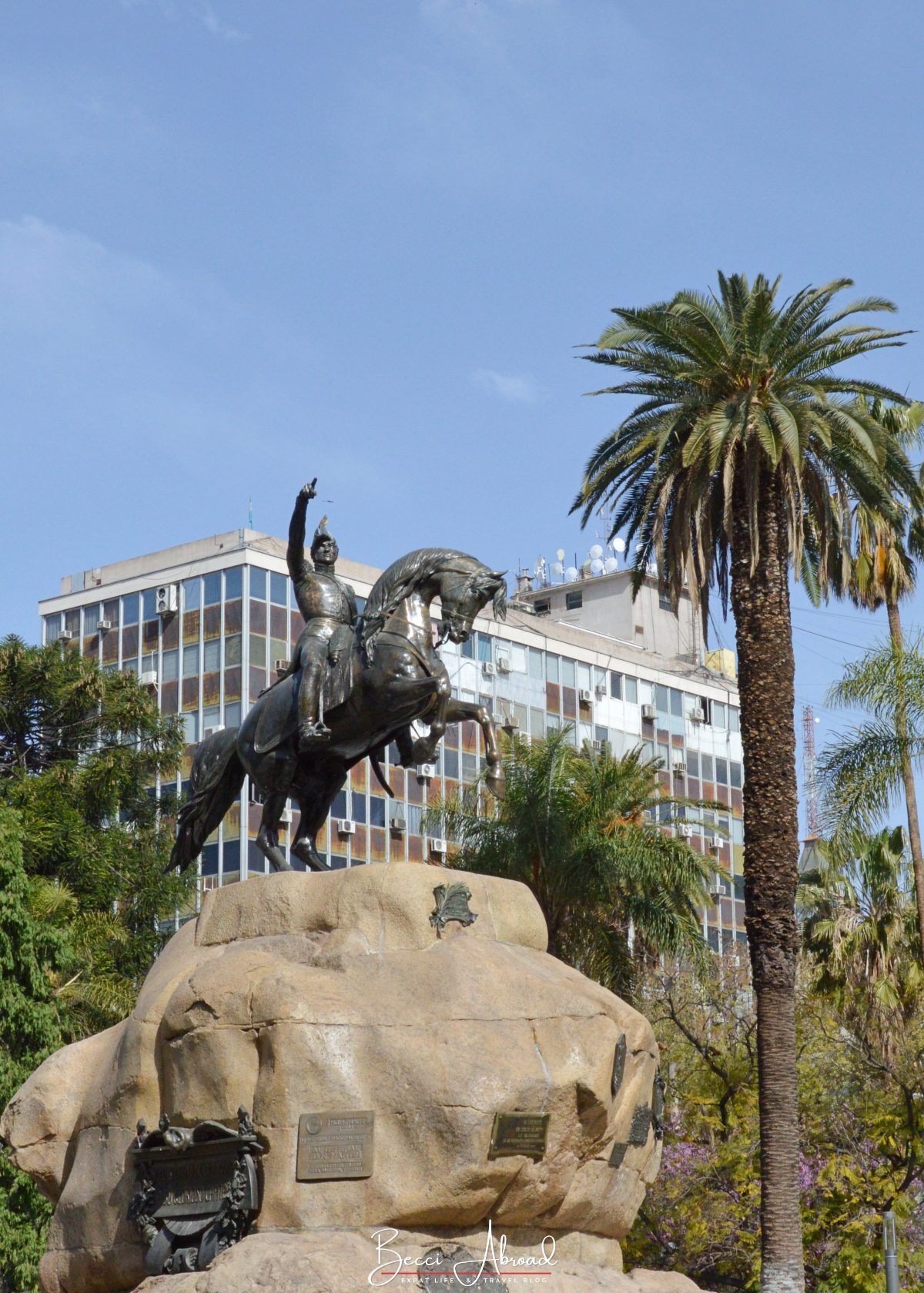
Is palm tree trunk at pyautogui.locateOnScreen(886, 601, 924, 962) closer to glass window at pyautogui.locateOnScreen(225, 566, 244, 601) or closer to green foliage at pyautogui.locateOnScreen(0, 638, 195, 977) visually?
green foliage at pyautogui.locateOnScreen(0, 638, 195, 977)

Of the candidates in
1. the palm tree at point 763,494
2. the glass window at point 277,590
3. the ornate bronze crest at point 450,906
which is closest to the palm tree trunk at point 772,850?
the palm tree at point 763,494

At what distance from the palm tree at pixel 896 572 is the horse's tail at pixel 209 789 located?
1296 cm

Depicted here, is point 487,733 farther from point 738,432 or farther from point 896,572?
point 896,572

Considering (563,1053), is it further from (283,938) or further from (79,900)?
(79,900)

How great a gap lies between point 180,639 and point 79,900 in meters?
19.3

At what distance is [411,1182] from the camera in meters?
15.6

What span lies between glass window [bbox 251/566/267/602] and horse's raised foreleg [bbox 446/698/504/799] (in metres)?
37.5

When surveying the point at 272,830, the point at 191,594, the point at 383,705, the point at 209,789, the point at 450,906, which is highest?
the point at 191,594

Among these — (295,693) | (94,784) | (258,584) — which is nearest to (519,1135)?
(295,693)

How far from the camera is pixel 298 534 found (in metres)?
20.4

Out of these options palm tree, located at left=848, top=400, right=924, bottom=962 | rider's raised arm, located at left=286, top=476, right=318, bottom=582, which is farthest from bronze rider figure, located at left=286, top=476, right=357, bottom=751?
palm tree, located at left=848, top=400, right=924, bottom=962

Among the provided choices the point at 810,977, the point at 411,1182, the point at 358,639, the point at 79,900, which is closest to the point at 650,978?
the point at 810,977

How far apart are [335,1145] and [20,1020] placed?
54.1 ft

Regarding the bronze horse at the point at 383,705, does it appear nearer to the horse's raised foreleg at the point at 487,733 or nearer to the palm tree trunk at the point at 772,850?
the horse's raised foreleg at the point at 487,733
